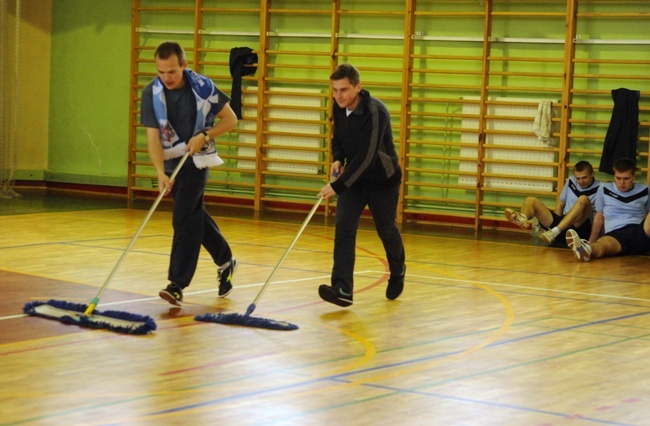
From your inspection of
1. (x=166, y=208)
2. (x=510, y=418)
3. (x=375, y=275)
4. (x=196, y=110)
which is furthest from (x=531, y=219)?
(x=510, y=418)

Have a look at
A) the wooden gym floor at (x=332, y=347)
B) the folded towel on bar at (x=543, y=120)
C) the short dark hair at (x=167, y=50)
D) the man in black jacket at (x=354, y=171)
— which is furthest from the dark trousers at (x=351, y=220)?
the folded towel on bar at (x=543, y=120)

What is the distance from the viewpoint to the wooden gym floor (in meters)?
3.70

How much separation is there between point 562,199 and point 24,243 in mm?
4799

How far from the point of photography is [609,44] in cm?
1066

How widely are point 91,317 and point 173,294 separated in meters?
0.65

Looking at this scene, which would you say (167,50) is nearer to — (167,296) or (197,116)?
(197,116)

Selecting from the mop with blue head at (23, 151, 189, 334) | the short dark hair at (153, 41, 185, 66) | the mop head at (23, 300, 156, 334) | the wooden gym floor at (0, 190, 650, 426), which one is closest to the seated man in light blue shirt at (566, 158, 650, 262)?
the wooden gym floor at (0, 190, 650, 426)

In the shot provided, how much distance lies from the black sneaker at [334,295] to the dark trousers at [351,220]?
0.03m

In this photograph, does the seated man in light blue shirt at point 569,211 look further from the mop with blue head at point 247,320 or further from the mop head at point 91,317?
the mop head at point 91,317

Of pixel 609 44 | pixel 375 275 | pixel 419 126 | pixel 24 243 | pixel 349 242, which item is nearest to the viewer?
pixel 349 242

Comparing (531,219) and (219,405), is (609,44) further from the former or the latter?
(219,405)

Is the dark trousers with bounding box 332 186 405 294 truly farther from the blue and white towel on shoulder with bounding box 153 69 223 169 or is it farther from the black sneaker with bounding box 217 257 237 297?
the blue and white towel on shoulder with bounding box 153 69 223 169

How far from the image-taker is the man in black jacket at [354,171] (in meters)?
5.66

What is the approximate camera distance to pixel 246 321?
→ 5.22 meters
